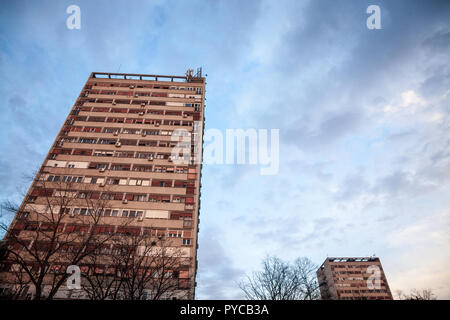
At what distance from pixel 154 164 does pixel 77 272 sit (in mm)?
18287

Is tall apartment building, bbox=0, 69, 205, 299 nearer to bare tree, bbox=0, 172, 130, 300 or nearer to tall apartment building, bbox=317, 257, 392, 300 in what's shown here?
bare tree, bbox=0, 172, 130, 300

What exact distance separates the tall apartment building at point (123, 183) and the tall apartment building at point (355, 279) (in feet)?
245

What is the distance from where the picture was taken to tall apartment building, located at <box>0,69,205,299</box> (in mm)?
25047

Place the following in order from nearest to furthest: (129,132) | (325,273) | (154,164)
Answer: (154,164) < (129,132) < (325,273)

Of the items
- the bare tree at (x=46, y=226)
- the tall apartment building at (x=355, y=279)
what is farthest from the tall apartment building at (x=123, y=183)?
the tall apartment building at (x=355, y=279)

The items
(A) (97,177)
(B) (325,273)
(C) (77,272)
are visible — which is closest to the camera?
(C) (77,272)

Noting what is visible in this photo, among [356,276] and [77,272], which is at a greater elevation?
[356,276]

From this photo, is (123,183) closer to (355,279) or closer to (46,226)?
(46,226)

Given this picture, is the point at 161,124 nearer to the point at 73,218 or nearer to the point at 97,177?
the point at 97,177

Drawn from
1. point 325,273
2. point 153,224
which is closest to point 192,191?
point 153,224

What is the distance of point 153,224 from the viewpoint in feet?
96.0

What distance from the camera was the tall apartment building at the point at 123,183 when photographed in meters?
25.0

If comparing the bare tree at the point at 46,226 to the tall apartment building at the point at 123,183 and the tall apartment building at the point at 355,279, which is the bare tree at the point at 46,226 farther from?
the tall apartment building at the point at 355,279

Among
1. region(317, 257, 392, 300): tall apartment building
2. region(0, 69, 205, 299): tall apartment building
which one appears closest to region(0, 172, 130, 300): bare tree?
region(0, 69, 205, 299): tall apartment building
